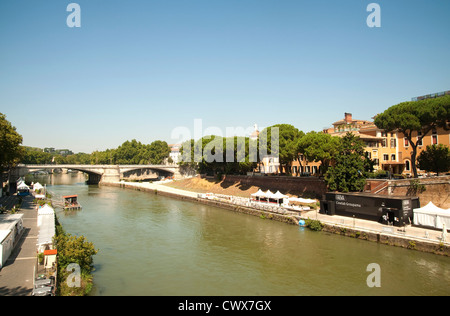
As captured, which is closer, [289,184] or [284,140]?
[289,184]

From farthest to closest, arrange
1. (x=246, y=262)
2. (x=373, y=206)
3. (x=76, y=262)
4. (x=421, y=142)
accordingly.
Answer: (x=421, y=142) → (x=373, y=206) → (x=246, y=262) → (x=76, y=262)

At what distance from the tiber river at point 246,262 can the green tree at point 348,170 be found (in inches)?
323

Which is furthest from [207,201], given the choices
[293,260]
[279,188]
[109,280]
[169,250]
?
[109,280]

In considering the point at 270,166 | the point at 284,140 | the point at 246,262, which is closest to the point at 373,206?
the point at 246,262

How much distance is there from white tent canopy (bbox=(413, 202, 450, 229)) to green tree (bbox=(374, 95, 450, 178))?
11.9 meters

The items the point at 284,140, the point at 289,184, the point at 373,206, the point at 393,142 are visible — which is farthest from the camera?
the point at 284,140

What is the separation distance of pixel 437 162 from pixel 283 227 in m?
24.8

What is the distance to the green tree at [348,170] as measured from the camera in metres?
35.3

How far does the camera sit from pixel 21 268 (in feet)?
58.7

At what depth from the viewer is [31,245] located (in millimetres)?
22531

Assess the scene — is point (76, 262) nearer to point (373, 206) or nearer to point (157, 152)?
point (373, 206)

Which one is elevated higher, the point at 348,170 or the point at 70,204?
the point at 348,170

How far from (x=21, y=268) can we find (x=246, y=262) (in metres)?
14.6

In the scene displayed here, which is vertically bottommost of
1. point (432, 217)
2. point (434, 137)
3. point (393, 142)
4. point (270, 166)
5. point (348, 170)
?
point (432, 217)
